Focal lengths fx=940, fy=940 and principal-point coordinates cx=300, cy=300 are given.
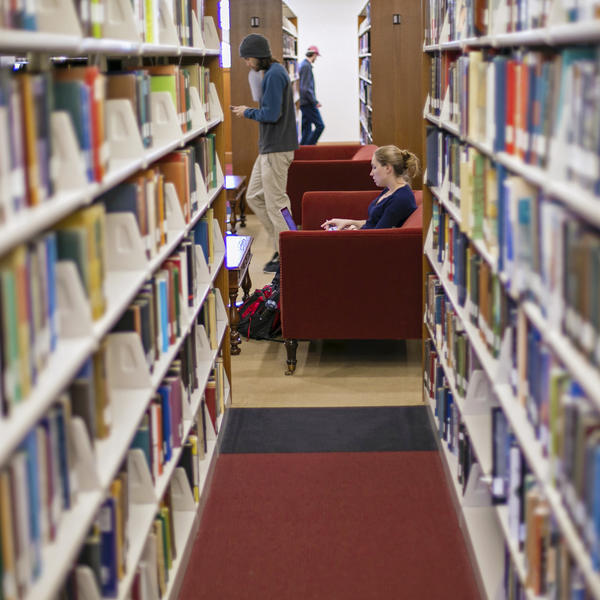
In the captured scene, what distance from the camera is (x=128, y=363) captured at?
2.52 meters

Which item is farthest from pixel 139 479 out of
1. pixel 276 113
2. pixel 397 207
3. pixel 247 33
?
pixel 247 33

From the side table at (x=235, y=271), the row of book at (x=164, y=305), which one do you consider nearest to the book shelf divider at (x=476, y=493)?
the row of book at (x=164, y=305)

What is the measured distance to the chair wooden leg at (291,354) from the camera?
5.19 metres

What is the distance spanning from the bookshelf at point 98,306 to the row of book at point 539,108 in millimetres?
953

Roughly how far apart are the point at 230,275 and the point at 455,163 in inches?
78.8

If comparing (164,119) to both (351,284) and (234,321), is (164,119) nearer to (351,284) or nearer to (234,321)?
(351,284)

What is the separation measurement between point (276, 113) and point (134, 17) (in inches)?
186

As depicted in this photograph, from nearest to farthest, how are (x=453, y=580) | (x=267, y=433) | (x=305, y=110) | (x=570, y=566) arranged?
(x=570, y=566) → (x=453, y=580) → (x=267, y=433) → (x=305, y=110)

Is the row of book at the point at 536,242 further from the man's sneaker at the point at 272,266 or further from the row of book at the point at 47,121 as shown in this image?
the man's sneaker at the point at 272,266

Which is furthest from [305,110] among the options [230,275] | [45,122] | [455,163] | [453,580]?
[45,122]

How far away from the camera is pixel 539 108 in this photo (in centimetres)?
212

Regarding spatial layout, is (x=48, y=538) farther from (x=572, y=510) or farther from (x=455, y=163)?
(x=455, y=163)

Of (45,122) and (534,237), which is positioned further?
(534,237)

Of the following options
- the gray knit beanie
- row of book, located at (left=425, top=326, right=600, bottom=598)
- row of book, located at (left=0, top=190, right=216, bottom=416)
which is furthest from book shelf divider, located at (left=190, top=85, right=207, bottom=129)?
the gray knit beanie
